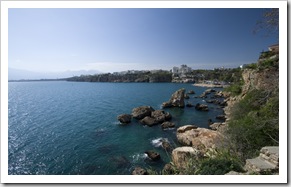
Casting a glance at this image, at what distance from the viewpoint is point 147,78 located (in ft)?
294

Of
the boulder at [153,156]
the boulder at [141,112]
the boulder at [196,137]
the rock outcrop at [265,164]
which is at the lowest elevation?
the boulder at [153,156]

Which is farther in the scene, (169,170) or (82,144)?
(82,144)

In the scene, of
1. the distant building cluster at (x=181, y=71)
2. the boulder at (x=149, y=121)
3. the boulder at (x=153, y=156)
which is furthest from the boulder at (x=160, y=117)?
the distant building cluster at (x=181, y=71)

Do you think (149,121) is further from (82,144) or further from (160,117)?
(82,144)

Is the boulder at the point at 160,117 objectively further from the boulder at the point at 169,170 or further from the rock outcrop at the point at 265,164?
the rock outcrop at the point at 265,164

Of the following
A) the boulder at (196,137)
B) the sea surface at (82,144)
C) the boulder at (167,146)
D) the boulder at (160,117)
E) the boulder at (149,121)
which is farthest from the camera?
the boulder at (160,117)

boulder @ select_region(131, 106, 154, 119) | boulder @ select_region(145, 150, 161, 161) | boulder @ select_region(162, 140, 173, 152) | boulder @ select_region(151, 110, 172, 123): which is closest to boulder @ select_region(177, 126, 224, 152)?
boulder @ select_region(162, 140, 173, 152)

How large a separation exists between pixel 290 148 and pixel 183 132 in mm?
11239

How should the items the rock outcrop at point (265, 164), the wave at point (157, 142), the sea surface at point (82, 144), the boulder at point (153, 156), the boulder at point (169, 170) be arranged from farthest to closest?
the wave at point (157, 142)
the boulder at point (153, 156)
the sea surface at point (82, 144)
the boulder at point (169, 170)
the rock outcrop at point (265, 164)

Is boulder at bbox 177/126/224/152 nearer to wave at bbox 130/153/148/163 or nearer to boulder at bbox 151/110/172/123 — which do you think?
wave at bbox 130/153/148/163

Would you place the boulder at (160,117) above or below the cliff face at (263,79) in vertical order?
below

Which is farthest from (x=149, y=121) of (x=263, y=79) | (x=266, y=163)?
(x=266, y=163)

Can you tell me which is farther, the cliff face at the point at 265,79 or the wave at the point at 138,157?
the wave at the point at 138,157

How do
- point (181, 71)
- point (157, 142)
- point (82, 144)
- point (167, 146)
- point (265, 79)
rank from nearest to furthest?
point (265, 79) → point (167, 146) → point (82, 144) → point (157, 142) → point (181, 71)
